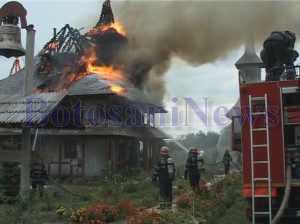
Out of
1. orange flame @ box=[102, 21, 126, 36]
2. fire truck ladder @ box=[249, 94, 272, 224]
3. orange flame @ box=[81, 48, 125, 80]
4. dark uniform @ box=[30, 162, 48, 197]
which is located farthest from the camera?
orange flame @ box=[81, 48, 125, 80]

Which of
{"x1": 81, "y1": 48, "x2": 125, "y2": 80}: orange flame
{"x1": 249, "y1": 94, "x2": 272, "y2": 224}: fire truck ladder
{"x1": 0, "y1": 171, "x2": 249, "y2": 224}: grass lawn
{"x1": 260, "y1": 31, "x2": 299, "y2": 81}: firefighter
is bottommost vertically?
{"x1": 0, "y1": 171, "x2": 249, "y2": 224}: grass lawn

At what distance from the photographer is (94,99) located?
2286 centimetres

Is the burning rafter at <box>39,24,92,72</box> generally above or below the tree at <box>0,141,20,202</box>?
above

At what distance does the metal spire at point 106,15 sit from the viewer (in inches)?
901

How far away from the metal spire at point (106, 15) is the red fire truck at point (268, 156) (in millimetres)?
16521

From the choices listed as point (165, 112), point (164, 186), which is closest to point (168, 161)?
point (164, 186)

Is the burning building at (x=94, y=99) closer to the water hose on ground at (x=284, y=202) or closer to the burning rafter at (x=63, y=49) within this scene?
the burning rafter at (x=63, y=49)

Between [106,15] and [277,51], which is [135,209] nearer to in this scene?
[277,51]

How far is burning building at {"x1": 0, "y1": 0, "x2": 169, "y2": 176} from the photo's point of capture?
22203 millimetres

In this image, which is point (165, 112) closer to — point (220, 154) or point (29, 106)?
point (220, 154)

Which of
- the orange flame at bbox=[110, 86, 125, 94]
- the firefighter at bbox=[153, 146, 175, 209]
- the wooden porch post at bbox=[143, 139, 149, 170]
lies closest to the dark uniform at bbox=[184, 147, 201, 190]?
the firefighter at bbox=[153, 146, 175, 209]

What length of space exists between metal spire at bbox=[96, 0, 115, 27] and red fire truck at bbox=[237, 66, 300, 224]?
54.2 feet

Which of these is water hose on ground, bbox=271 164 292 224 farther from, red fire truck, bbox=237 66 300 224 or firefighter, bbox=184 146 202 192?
firefighter, bbox=184 146 202 192

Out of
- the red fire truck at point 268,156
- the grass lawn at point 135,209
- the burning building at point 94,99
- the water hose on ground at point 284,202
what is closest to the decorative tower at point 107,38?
the burning building at point 94,99
